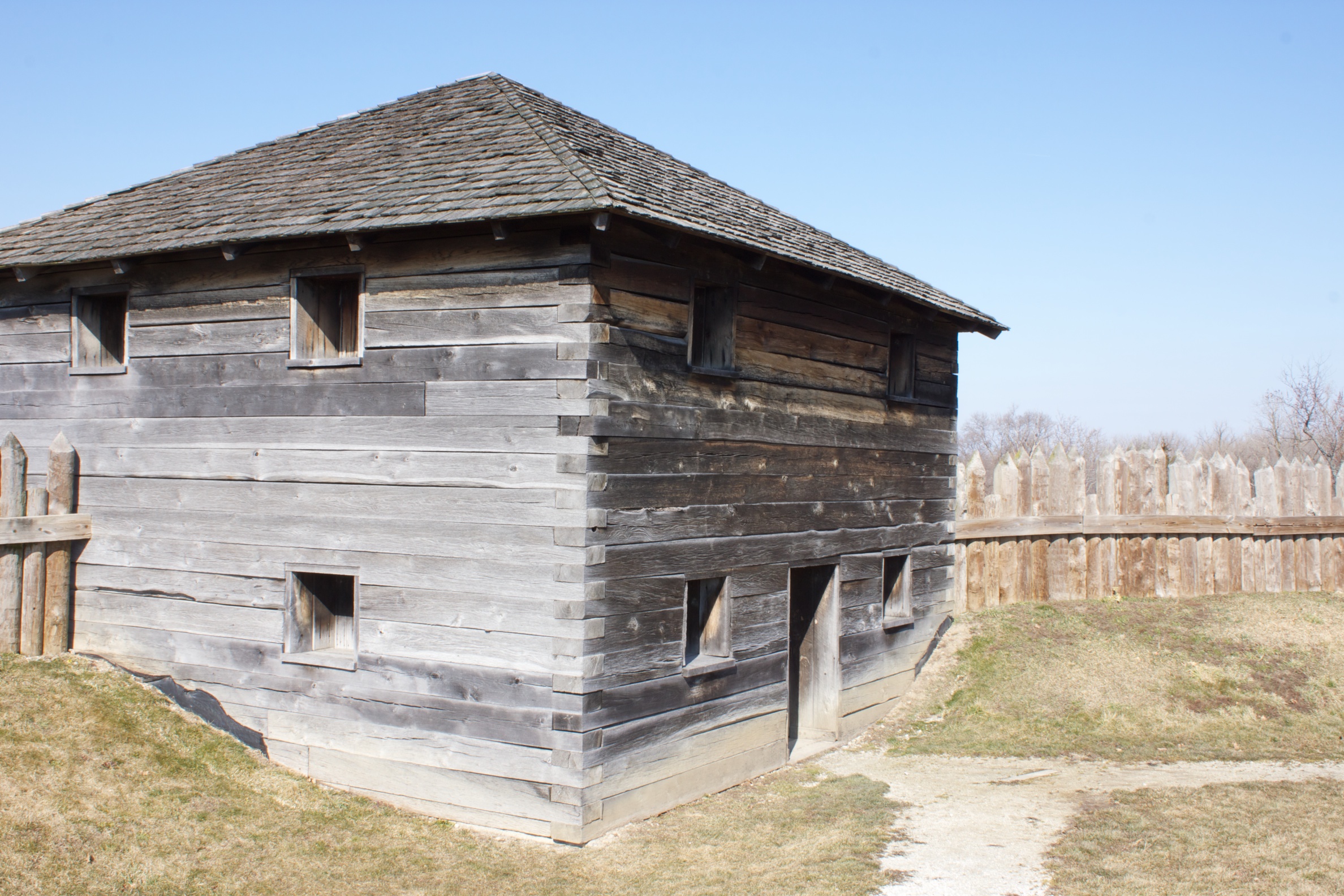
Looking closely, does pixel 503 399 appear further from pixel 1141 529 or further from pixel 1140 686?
pixel 1141 529

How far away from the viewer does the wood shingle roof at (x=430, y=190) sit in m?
8.41

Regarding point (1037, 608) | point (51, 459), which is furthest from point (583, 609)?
point (1037, 608)

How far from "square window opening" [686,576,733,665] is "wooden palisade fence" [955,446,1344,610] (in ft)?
17.7

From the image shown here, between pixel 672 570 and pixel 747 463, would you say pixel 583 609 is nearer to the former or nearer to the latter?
pixel 672 570

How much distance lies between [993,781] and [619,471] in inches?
190

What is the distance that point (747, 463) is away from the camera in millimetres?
9953

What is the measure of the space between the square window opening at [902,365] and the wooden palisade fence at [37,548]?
28.8 ft

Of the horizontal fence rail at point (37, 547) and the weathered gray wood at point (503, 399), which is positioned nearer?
the weathered gray wood at point (503, 399)

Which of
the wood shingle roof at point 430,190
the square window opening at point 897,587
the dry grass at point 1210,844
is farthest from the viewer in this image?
the square window opening at point 897,587

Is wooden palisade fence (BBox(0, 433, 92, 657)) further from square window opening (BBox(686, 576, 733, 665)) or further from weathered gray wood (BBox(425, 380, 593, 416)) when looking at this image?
square window opening (BBox(686, 576, 733, 665))

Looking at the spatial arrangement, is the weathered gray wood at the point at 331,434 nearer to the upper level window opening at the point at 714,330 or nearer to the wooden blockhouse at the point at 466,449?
the wooden blockhouse at the point at 466,449

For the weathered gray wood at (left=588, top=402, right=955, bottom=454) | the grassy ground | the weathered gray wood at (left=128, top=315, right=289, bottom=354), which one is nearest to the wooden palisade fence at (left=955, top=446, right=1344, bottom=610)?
the weathered gray wood at (left=588, top=402, right=955, bottom=454)

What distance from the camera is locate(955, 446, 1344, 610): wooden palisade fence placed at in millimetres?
14562

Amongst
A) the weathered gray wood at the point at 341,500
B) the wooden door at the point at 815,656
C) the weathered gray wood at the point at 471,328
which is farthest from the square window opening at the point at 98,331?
the wooden door at the point at 815,656
